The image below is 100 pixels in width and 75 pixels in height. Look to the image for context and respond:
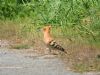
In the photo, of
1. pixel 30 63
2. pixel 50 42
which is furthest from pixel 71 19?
pixel 30 63

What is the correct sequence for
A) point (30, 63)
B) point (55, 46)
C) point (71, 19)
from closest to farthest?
1. point (30, 63)
2. point (55, 46)
3. point (71, 19)

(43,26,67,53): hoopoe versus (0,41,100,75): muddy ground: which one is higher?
(43,26,67,53): hoopoe

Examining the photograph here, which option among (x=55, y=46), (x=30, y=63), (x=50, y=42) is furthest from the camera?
(x=50, y=42)

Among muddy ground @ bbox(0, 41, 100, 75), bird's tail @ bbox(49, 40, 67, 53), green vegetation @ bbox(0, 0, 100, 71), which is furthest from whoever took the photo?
green vegetation @ bbox(0, 0, 100, 71)

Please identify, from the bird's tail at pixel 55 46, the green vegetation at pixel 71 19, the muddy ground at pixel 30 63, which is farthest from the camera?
the green vegetation at pixel 71 19

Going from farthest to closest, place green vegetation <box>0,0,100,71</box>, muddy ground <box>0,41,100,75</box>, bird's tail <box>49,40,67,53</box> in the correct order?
green vegetation <box>0,0,100,71</box>, bird's tail <box>49,40,67,53</box>, muddy ground <box>0,41,100,75</box>

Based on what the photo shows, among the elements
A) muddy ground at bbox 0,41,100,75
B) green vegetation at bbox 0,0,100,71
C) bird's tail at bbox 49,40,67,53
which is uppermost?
green vegetation at bbox 0,0,100,71

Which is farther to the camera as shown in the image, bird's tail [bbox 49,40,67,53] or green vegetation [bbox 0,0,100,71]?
green vegetation [bbox 0,0,100,71]

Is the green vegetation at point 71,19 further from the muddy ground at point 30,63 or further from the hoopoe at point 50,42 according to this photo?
the muddy ground at point 30,63

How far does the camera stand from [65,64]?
12.1 metres

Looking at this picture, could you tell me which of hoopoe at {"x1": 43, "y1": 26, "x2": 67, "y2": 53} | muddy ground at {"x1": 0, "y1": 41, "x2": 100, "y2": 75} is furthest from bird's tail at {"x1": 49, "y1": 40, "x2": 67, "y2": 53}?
muddy ground at {"x1": 0, "y1": 41, "x2": 100, "y2": 75}

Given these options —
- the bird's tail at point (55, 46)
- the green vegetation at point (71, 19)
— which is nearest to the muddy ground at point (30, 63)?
the bird's tail at point (55, 46)

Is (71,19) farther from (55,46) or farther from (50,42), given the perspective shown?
(55,46)

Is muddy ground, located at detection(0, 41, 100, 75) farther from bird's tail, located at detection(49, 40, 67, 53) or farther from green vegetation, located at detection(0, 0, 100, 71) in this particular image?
green vegetation, located at detection(0, 0, 100, 71)
